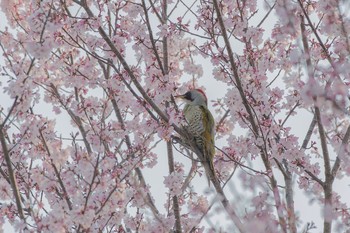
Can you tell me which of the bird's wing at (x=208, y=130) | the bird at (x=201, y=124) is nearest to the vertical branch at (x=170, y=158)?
the bird at (x=201, y=124)

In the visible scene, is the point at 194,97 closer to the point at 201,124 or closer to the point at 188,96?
the point at 188,96

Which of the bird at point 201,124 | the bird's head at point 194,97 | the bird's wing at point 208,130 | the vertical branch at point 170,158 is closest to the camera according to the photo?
the vertical branch at point 170,158

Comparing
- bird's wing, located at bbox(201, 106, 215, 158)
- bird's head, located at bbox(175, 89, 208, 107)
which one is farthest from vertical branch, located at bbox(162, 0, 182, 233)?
bird's head, located at bbox(175, 89, 208, 107)

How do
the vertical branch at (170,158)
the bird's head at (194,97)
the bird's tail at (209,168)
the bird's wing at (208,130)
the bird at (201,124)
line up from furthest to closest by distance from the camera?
the bird's head at (194,97)
the bird's wing at (208,130)
the bird at (201,124)
the bird's tail at (209,168)
the vertical branch at (170,158)

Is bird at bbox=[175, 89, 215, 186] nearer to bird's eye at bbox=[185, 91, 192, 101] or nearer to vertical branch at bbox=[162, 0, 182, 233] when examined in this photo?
bird's eye at bbox=[185, 91, 192, 101]

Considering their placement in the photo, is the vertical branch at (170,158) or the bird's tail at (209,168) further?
the bird's tail at (209,168)

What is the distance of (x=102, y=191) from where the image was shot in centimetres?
511

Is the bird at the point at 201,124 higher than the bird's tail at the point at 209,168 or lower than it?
higher

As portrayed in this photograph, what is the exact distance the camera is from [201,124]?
7109 millimetres

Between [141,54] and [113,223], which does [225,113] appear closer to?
[141,54]

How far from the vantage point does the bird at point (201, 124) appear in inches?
260

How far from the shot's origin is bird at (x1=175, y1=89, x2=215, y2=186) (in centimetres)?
661

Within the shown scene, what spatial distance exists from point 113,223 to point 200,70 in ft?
10.7

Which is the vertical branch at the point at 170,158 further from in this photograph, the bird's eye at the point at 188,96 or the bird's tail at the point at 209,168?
the bird's eye at the point at 188,96
